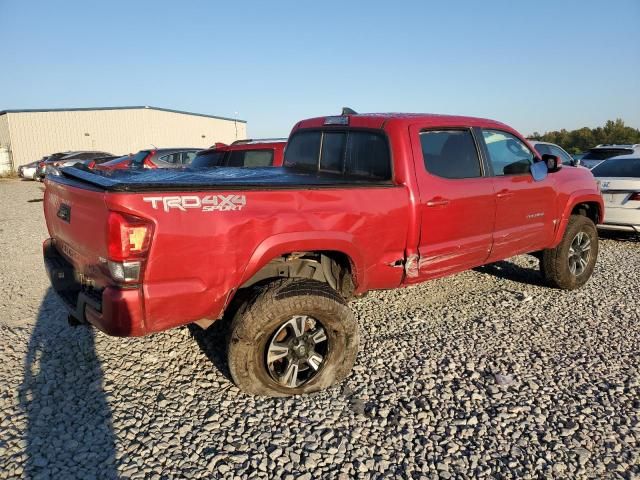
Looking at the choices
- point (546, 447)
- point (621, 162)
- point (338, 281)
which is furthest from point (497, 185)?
point (621, 162)

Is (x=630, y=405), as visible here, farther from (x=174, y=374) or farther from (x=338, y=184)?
(x=174, y=374)

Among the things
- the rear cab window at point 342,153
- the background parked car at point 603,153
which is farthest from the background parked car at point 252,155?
the background parked car at point 603,153

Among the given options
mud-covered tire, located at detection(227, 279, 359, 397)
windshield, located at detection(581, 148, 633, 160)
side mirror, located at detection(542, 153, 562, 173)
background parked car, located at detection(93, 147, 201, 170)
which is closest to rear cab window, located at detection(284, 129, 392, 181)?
mud-covered tire, located at detection(227, 279, 359, 397)

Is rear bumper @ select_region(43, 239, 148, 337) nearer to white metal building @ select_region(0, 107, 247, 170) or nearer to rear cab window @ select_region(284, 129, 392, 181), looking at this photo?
rear cab window @ select_region(284, 129, 392, 181)

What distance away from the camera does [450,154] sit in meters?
3.92

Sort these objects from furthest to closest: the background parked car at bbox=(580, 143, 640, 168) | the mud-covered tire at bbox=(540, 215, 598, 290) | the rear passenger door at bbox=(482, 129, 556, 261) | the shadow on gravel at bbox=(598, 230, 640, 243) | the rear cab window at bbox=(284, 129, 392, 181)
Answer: the background parked car at bbox=(580, 143, 640, 168) < the shadow on gravel at bbox=(598, 230, 640, 243) < the mud-covered tire at bbox=(540, 215, 598, 290) < the rear passenger door at bbox=(482, 129, 556, 261) < the rear cab window at bbox=(284, 129, 392, 181)

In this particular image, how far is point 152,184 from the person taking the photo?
2.39 meters

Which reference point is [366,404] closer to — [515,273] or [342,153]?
[342,153]

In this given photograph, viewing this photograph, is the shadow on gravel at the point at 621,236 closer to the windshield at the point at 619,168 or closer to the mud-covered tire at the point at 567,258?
the windshield at the point at 619,168

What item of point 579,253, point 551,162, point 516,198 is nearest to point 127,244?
point 516,198

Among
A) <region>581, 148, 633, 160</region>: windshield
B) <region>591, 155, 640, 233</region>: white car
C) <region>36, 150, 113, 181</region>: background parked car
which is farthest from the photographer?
<region>36, 150, 113, 181</region>: background parked car

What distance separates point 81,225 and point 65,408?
3.94 ft

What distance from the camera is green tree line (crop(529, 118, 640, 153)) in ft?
115

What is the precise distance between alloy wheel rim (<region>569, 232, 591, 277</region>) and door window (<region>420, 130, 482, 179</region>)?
204cm
